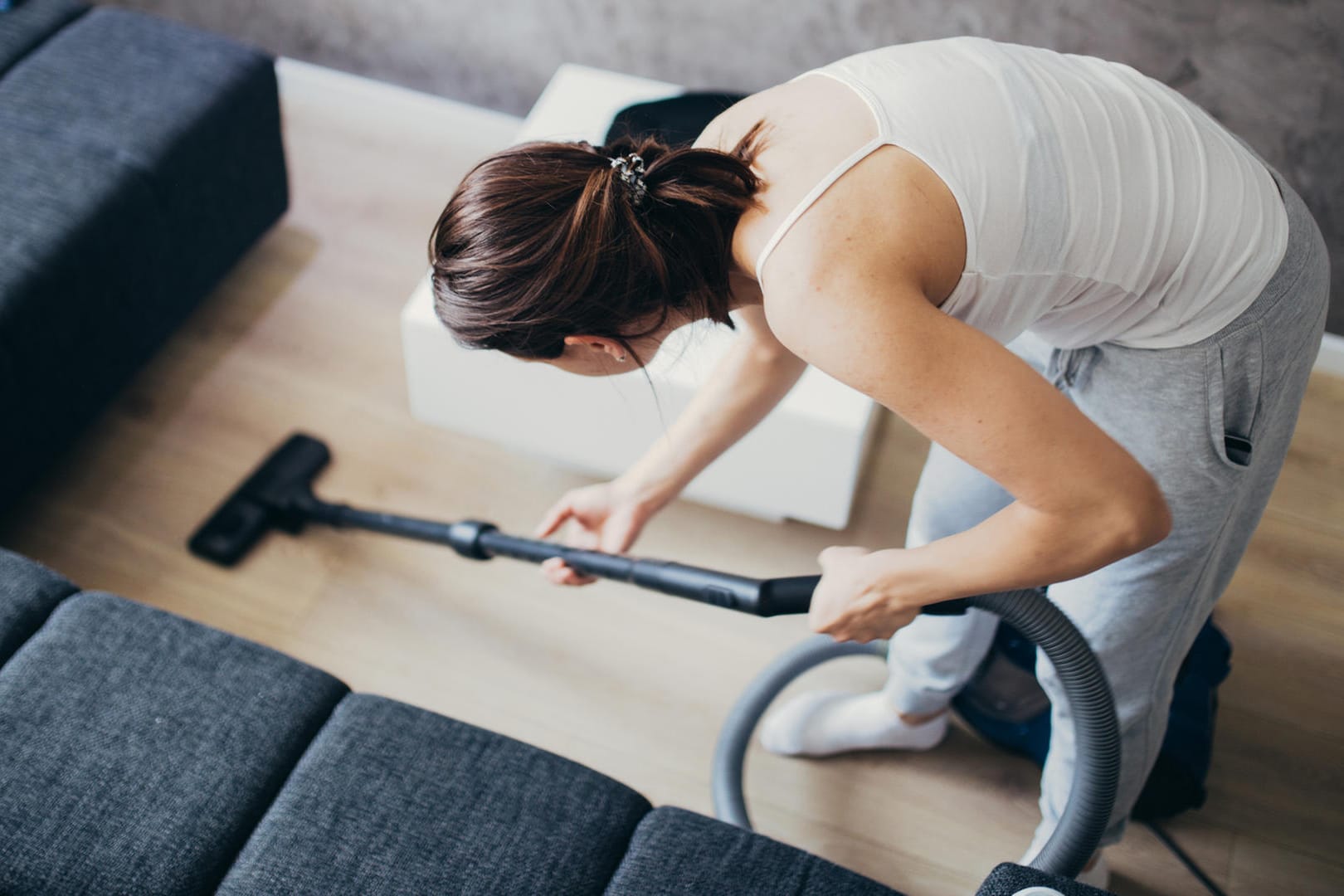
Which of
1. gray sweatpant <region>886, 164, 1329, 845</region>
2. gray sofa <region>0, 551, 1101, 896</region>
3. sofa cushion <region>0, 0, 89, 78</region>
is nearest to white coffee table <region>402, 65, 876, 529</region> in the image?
gray sweatpant <region>886, 164, 1329, 845</region>

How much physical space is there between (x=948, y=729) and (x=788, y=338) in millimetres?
980

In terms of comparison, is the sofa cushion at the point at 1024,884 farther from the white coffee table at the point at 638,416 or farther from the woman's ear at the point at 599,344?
the white coffee table at the point at 638,416

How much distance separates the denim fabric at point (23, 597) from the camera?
51.9 inches

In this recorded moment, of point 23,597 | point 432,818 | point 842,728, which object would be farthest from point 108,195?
point 842,728

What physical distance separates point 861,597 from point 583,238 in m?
0.39

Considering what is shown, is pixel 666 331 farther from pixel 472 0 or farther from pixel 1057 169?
pixel 472 0

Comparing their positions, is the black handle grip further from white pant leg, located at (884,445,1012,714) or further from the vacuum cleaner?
white pant leg, located at (884,445,1012,714)

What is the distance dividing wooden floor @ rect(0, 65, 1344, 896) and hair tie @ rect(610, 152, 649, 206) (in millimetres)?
907

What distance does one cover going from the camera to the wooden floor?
1.55m

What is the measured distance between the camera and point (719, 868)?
3.69 ft

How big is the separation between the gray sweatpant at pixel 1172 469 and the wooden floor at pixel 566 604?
0.30 meters

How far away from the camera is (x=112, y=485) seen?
189 cm

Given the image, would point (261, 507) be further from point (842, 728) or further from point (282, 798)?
point (842, 728)

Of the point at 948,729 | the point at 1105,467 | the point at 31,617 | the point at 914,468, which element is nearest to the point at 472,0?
the point at 914,468
